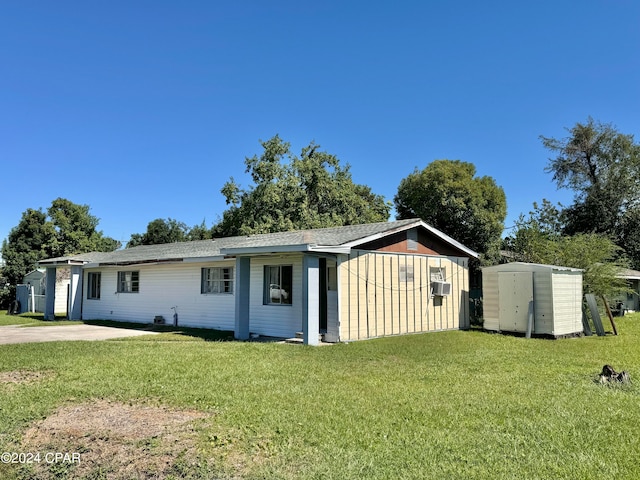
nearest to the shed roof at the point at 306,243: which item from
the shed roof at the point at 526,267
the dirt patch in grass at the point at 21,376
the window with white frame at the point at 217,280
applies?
the window with white frame at the point at 217,280

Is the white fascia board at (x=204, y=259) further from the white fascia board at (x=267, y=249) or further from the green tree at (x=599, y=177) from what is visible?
the green tree at (x=599, y=177)

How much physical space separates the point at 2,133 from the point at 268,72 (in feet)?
Result: 30.6

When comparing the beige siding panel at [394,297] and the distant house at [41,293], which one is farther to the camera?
the distant house at [41,293]

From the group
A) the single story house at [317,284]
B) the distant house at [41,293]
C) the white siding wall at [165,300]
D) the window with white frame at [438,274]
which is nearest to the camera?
the single story house at [317,284]

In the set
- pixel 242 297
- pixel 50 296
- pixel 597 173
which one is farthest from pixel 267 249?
pixel 597 173

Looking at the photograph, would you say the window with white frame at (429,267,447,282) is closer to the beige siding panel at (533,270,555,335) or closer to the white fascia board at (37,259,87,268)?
the beige siding panel at (533,270,555,335)

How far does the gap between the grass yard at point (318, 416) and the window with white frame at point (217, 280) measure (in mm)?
5419

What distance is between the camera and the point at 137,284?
1797 centimetres

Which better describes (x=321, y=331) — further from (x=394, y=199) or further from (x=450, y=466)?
(x=394, y=199)

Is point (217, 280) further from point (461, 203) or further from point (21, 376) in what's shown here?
point (461, 203)

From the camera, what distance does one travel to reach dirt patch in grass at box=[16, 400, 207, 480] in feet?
12.8

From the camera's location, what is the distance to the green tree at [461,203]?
2656 cm

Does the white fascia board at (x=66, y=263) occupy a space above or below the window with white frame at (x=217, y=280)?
above

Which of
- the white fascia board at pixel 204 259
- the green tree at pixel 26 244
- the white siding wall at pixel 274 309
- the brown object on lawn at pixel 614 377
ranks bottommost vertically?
the brown object on lawn at pixel 614 377
